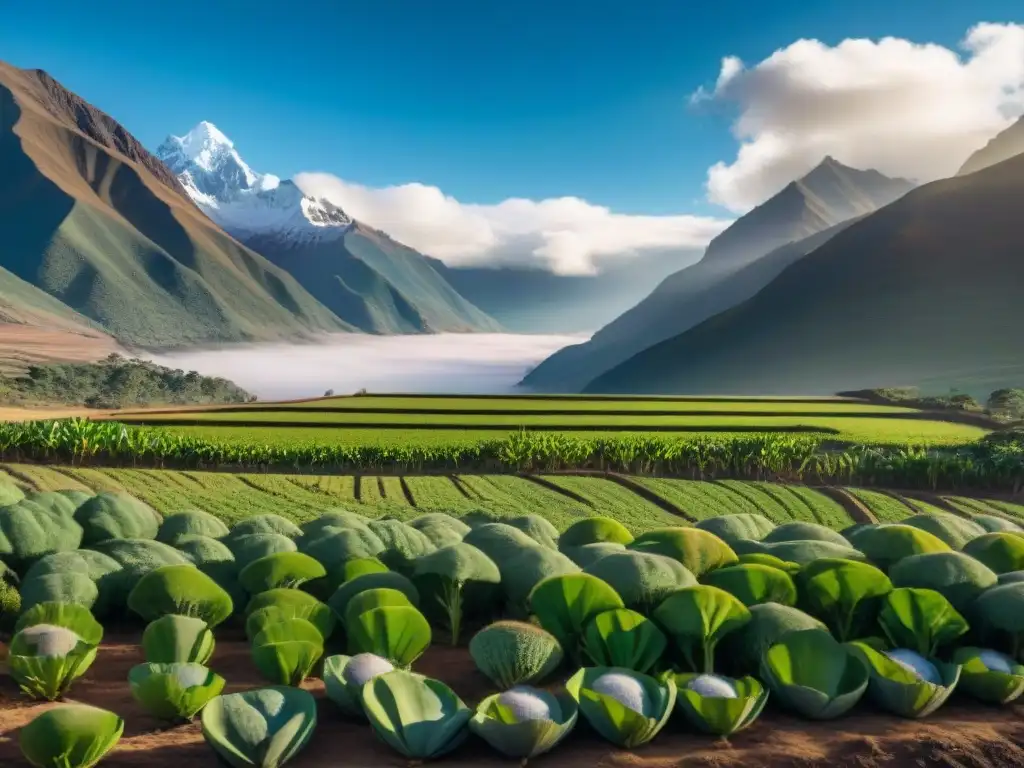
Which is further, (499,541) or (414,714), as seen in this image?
(499,541)

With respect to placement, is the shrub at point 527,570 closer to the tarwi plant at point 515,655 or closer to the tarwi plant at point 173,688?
the tarwi plant at point 515,655

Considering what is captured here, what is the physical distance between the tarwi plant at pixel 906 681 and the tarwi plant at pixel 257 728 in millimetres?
4293

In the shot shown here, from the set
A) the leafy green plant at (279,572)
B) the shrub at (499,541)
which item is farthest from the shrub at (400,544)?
the leafy green plant at (279,572)

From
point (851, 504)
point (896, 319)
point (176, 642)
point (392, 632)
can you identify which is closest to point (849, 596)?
point (392, 632)

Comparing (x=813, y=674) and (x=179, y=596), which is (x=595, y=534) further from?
(x=179, y=596)

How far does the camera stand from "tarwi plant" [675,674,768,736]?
20.1 feet

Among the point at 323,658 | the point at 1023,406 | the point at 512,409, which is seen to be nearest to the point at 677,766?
the point at 323,658

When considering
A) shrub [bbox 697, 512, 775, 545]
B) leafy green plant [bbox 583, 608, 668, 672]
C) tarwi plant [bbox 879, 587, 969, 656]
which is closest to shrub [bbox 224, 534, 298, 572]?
leafy green plant [bbox 583, 608, 668, 672]

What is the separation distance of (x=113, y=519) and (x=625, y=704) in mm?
6641

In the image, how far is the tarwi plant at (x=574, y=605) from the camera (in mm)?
7141

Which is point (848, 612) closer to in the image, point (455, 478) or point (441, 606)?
point (441, 606)

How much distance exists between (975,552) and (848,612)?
2.54 m

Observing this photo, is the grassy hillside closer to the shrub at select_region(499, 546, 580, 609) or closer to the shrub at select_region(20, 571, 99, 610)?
the shrub at select_region(499, 546, 580, 609)

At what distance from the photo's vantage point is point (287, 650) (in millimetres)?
6820
